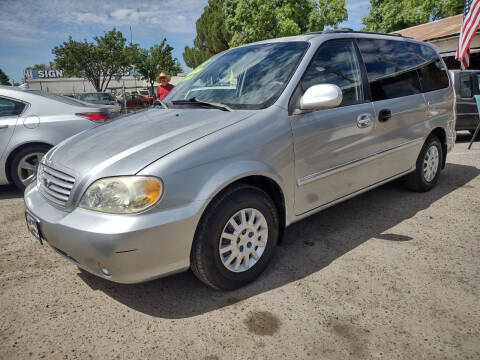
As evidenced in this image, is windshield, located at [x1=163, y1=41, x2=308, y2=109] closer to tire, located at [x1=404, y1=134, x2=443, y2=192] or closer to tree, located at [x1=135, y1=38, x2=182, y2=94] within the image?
tire, located at [x1=404, y1=134, x2=443, y2=192]

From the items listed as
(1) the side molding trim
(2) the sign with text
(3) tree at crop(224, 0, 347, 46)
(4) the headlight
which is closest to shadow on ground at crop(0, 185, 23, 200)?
(4) the headlight

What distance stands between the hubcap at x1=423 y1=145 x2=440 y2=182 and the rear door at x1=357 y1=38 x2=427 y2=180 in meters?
0.33

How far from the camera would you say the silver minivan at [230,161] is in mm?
1924

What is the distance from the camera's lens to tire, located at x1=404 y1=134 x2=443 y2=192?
4016 millimetres

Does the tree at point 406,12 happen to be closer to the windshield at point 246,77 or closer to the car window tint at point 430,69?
the car window tint at point 430,69

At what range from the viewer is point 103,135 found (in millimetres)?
2527

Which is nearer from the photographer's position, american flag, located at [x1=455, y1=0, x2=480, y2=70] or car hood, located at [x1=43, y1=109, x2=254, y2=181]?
car hood, located at [x1=43, y1=109, x2=254, y2=181]

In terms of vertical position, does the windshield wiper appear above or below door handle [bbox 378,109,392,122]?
above

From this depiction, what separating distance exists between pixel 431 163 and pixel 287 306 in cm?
301

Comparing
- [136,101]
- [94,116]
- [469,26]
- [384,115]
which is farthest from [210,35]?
→ [384,115]

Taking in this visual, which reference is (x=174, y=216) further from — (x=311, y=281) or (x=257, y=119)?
(x=311, y=281)

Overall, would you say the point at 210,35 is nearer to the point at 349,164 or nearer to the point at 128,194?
the point at 349,164

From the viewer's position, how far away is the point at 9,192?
16.0 feet

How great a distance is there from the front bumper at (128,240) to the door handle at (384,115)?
2.06 meters
